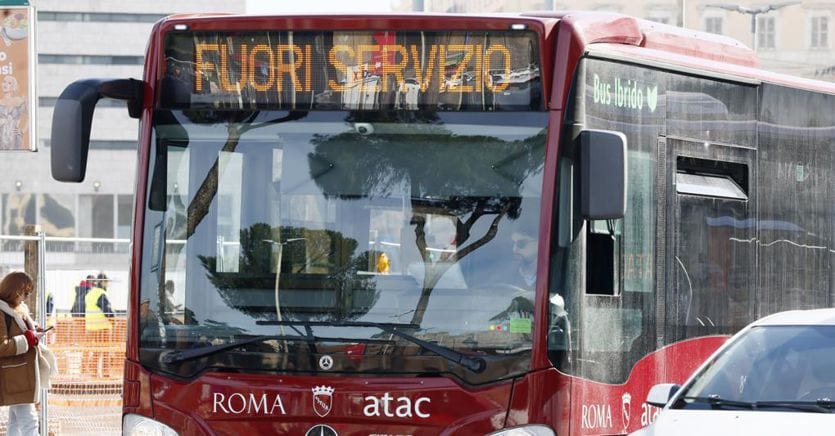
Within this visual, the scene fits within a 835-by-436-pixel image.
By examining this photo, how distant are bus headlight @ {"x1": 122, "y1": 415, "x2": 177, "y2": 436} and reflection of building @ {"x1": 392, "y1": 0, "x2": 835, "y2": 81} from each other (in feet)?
282

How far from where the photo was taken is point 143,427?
7.85 m

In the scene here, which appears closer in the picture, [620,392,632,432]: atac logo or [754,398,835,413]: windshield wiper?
[754,398,835,413]: windshield wiper

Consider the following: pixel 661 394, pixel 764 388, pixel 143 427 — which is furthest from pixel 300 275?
pixel 764 388

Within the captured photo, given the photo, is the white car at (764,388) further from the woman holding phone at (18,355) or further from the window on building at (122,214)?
the window on building at (122,214)

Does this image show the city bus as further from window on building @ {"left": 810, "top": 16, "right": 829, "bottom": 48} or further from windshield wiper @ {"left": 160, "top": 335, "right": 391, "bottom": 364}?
window on building @ {"left": 810, "top": 16, "right": 829, "bottom": 48}

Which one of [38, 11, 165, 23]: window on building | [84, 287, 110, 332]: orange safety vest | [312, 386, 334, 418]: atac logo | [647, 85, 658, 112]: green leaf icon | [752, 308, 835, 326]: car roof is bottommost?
[84, 287, 110, 332]: orange safety vest

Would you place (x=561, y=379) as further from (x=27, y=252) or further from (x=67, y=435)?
(x=67, y=435)

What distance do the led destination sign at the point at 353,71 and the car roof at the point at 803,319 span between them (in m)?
1.67

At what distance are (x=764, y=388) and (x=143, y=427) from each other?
3027 mm

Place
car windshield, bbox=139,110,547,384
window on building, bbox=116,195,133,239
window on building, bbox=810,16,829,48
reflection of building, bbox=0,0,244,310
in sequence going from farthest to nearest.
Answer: window on building, bbox=810,16,829,48 → window on building, bbox=116,195,133,239 → reflection of building, bbox=0,0,244,310 → car windshield, bbox=139,110,547,384

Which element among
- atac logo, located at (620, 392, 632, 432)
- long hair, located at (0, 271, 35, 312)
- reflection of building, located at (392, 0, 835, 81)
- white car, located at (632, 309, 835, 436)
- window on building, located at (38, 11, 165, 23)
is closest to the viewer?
white car, located at (632, 309, 835, 436)

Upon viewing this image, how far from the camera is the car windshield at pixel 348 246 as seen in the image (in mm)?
7488

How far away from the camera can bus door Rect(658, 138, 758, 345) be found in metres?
8.52

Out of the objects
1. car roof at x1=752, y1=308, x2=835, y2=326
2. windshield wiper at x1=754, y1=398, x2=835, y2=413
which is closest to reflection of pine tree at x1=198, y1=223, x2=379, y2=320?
windshield wiper at x1=754, y1=398, x2=835, y2=413
